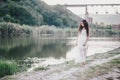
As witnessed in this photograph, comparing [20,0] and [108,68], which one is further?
[20,0]

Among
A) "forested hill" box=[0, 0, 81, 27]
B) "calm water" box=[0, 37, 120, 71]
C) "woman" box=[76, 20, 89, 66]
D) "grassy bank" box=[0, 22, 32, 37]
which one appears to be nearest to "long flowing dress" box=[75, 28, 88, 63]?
"woman" box=[76, 20, 89, 66]

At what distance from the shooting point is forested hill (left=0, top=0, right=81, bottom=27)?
107 m

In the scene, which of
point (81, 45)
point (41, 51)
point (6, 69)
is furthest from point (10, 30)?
point (81, 45)

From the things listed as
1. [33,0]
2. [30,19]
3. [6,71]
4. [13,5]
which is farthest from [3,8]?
[6,71]

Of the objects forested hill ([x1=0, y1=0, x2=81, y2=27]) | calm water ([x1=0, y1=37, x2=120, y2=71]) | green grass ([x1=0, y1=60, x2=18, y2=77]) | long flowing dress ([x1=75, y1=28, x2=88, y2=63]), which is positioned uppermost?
forested hill ([x1=0, y1=0, x2=81, y2=27])

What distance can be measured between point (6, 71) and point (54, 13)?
436 ft

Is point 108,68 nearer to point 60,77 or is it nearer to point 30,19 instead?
point 60,77

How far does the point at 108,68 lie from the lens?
14.0 metres

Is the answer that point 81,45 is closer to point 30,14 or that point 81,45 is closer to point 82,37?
point 82,37

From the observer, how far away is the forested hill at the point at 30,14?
107m

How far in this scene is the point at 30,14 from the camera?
11256 centimetres

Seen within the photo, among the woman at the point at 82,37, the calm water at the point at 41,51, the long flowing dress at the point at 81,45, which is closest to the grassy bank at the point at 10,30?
the calm water at the point at 41,51

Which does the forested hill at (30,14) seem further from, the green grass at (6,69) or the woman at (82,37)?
the woman at (82,37)

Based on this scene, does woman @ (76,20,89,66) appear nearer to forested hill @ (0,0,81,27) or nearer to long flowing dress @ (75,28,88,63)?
long flowing dress @ (75,28,88,63)
